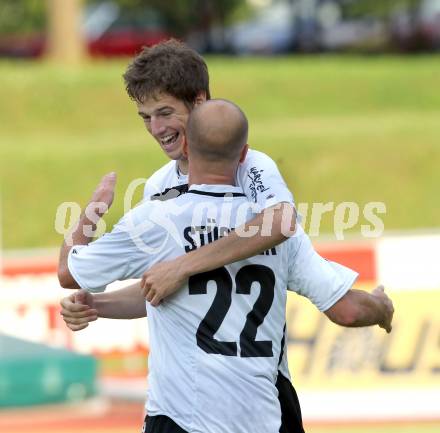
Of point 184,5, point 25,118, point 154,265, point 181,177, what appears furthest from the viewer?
point 184,5

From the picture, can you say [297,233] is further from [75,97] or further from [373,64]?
[373,64]

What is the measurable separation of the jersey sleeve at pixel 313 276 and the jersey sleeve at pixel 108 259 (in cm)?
49

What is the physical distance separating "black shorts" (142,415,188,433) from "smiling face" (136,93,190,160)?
913mm

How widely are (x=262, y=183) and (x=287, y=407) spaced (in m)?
0.81

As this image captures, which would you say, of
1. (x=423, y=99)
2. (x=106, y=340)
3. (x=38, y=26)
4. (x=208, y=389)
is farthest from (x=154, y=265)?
(x=38, y=26)

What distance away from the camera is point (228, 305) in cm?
414

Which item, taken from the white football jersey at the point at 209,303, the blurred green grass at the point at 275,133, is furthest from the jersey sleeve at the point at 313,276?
the blurred green grass at the point at 275,133

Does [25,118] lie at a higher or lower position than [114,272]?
higher

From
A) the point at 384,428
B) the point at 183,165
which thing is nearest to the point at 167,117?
the point at 183,165

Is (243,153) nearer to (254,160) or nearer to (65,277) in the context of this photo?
(254,160)

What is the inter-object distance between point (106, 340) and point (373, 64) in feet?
51.2

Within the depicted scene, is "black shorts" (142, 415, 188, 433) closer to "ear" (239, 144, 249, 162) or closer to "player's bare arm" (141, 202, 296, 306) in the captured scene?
"player's bare arm" (141, 202, 296, 306)

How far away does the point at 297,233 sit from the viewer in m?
4.22

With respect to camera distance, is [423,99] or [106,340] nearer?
[106,340]
